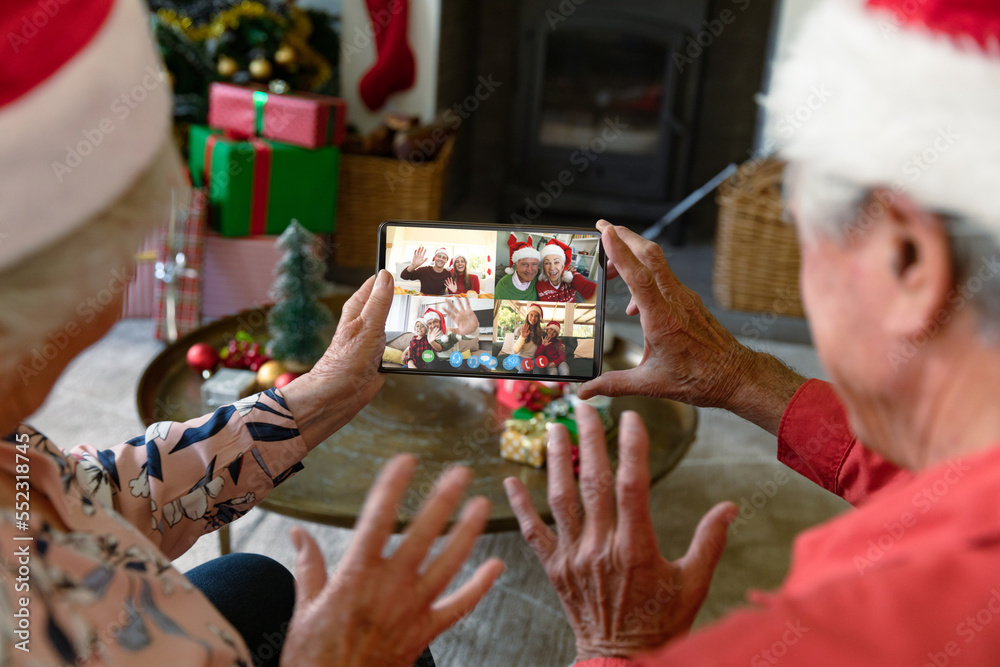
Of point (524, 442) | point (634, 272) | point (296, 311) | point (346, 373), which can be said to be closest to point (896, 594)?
point (634, 272)

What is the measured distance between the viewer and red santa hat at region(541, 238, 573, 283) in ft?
→ 3.86

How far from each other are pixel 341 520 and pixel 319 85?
Result: 213 centimetres

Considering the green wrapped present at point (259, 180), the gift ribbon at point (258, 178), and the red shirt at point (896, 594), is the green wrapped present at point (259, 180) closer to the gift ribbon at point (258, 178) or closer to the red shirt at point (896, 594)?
the gift ribbon at point (258, 178)

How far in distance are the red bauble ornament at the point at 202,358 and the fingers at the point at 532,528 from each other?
45.1 inches

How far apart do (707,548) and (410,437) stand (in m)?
0.93

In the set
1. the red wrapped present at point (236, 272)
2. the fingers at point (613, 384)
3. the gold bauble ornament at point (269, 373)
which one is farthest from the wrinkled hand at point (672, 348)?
the red wrapped present at point (236, 272)

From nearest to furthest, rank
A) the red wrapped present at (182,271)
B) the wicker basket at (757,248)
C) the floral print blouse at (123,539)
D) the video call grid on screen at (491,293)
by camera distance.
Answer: the floral print blouse at (123,539)
the video call grid on screen at (491,293)
the red wrapped present at (182,271)
the wicker basket at (757,248)

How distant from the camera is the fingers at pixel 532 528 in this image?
28.1 inches

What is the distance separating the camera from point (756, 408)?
3.47ft

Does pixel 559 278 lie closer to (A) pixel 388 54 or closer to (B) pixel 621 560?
(B) pixel 621 560

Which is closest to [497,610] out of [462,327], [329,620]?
[462,327]
